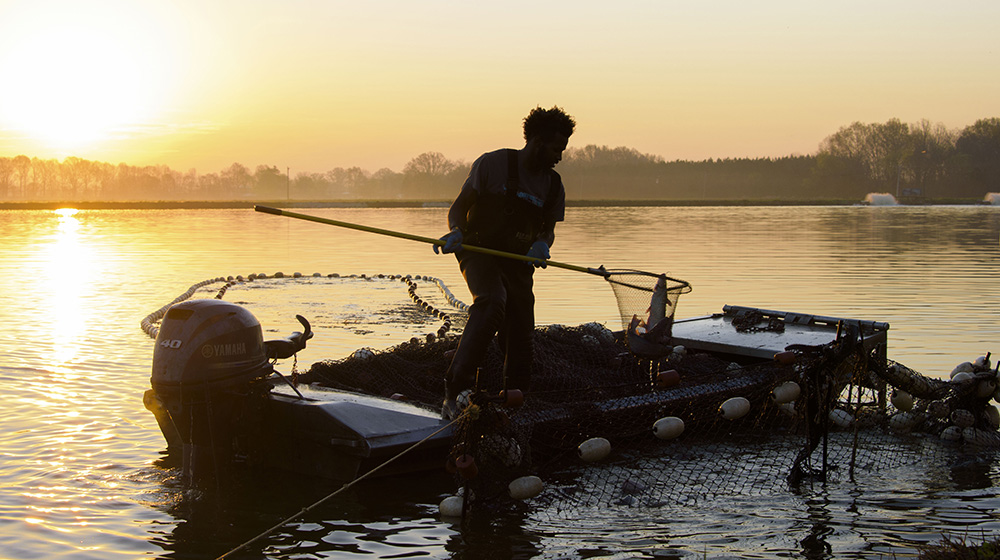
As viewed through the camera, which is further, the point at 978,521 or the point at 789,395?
the point at 789,395

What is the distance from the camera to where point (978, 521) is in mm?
4922

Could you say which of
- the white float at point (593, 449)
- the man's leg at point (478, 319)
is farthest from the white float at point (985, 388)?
the man's leg at point (478, 319)

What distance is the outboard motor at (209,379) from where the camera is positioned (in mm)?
5297

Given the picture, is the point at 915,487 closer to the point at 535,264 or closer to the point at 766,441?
the point at 766,441

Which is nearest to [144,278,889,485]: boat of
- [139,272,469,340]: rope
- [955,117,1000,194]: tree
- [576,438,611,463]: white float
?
A: [576,438,611,463]: white float

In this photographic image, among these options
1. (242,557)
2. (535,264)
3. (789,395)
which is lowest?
(242,557)

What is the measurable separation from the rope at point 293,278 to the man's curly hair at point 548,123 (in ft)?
13.5

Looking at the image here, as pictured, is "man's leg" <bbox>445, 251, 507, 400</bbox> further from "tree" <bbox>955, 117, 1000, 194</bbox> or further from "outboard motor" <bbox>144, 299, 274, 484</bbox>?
"tree" <bbox>955, 117, 1000, 194</bbox>

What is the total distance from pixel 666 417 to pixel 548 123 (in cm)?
202

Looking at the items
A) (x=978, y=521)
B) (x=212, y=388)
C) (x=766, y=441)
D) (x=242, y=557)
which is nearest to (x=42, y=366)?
(x=212, y=388)

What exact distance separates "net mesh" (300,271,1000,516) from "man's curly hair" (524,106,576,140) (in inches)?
47.0

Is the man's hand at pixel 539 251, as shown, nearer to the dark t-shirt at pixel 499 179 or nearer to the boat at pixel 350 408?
the dark t-shirt at pixel 499 179

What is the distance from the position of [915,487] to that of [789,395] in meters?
0.99

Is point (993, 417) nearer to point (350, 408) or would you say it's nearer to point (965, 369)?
point (965, 369)
